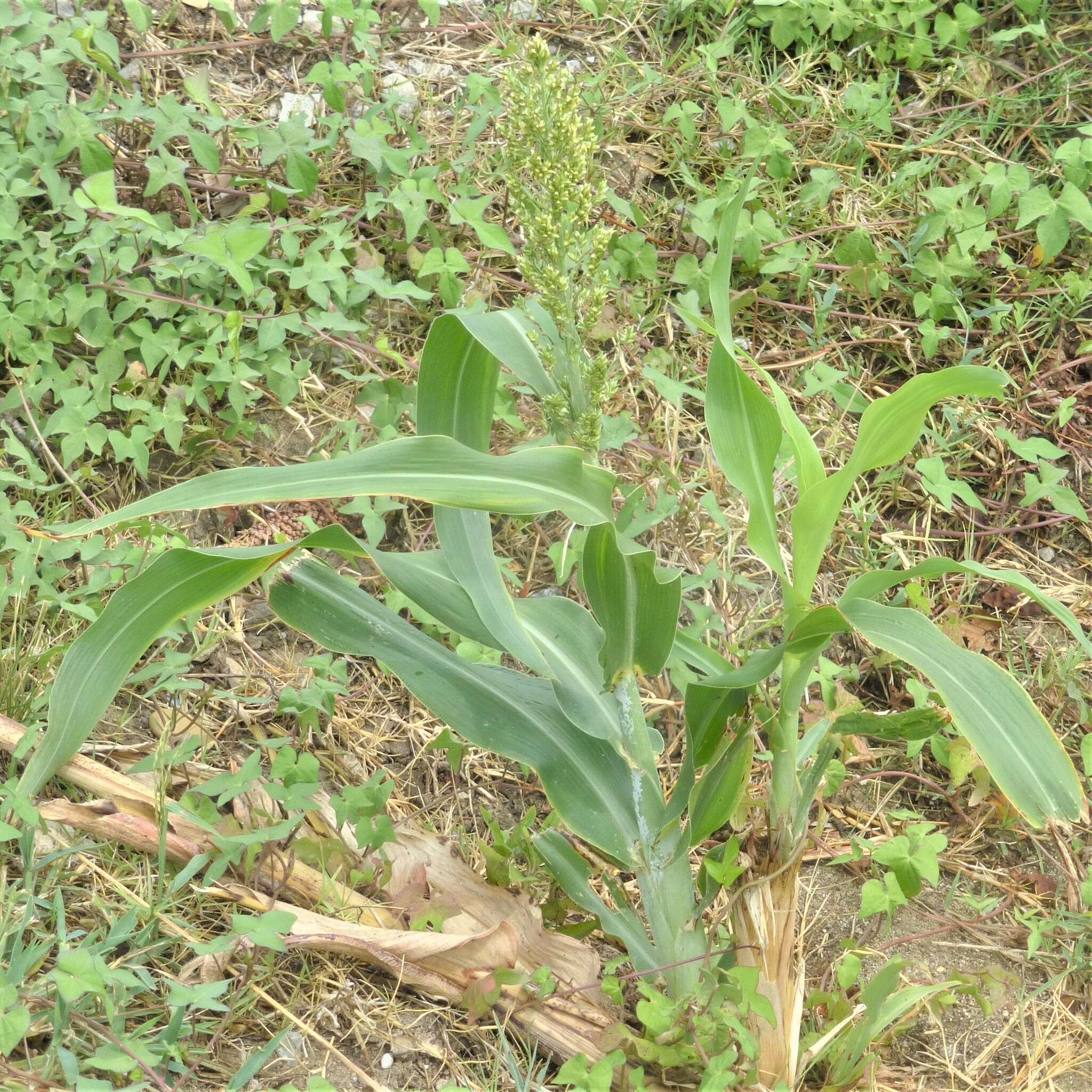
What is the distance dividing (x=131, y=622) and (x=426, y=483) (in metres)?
0.41

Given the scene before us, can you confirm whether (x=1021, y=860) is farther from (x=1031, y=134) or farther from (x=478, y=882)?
(x=1031, y=134)

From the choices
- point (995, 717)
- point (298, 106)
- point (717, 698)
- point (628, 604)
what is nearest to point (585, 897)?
point (717, 698)

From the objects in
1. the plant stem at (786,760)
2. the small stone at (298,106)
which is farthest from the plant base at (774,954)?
the small stone at (298,106)

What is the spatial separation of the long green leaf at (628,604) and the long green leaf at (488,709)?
0.14 meters

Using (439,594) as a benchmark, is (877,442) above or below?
above

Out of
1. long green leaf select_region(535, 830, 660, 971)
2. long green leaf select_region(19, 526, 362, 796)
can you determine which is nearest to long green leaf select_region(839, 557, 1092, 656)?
long green leaf select_region(535, 830, 660, 971)

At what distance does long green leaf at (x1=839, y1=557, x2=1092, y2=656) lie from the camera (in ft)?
4.52

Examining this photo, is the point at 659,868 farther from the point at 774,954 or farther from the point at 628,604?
the point at 628,604

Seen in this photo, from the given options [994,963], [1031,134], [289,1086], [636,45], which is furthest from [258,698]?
[1031,134]

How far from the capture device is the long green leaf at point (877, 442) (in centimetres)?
138

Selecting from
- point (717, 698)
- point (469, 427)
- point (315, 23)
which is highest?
A: point (315, 23)

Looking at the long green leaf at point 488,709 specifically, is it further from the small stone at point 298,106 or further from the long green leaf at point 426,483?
the small stone at point 298,106

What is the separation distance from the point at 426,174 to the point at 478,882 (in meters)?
1.60

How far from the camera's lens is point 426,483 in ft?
4.27
